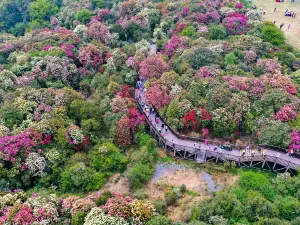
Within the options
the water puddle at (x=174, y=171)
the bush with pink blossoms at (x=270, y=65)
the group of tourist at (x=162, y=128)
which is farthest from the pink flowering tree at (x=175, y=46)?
the water puddle at (x=174, y=171)

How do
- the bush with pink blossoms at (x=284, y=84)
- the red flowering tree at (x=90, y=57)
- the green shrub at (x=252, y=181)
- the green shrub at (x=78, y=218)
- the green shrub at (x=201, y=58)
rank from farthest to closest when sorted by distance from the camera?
the red flowering tree at (x=90, y=57) < the green shrub at (x=201, y=58) < the bush with pink blossoms at (x=284, y=84) < the green shrub at (x=252, y=181) < the green shrub at (x=78, y=218)

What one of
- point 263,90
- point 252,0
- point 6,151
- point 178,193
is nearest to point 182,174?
point 178,193

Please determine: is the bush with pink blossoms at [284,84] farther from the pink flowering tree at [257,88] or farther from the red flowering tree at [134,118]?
the red flowering tree at [134,118]

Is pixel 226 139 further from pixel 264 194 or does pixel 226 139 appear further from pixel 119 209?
pixel 119 209

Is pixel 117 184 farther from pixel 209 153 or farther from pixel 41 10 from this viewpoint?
pixel 41 10

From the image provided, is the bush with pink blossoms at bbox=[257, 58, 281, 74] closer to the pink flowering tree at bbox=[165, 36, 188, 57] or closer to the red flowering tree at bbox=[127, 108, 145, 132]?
the pink flowering tree at bbox=[165, 36, 188, 57]
